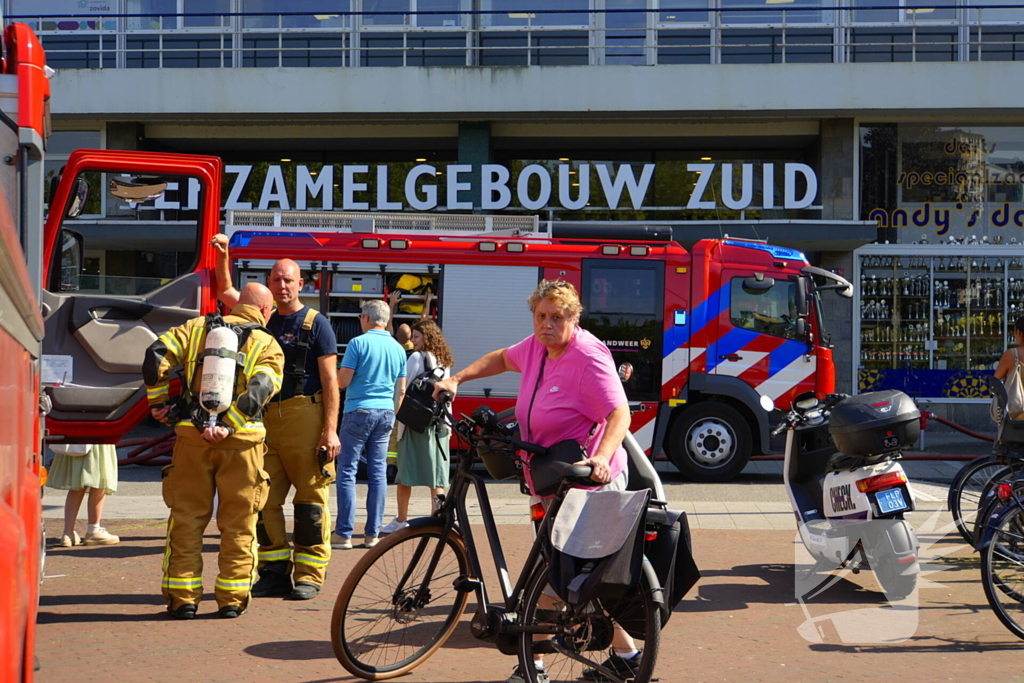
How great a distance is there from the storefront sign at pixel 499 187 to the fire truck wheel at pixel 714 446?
7.46 meters

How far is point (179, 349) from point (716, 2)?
52.4 feet

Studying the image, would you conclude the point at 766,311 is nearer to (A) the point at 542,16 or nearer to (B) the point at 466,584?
(B) the point at 466,584

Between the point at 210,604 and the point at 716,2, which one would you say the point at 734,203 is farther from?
the point at 210,604

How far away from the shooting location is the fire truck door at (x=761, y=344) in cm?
1198

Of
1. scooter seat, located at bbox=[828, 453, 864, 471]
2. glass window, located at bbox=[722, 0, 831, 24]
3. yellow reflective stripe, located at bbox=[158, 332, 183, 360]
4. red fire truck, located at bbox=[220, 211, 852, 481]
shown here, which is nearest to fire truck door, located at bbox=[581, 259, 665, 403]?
red fire truck, located at bbox=[220, 211, 852, 481]

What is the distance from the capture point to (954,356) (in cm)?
1823

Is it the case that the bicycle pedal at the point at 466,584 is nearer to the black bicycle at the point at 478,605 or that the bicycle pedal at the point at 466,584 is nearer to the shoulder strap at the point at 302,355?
the black bicycle at the point at 478,605

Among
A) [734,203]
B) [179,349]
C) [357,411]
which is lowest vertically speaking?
[357,411]

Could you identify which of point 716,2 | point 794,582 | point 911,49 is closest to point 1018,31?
point 911,49

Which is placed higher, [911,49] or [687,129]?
[911,49]

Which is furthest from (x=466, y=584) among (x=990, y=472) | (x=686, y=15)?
(x=686, y=15)

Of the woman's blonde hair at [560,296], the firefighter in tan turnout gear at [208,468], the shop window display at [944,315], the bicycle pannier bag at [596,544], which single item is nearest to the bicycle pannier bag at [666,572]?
the bicycle pannier bag at [596,544]

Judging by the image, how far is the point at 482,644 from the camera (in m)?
5.30

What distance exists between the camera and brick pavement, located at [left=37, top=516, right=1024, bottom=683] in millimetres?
4805
